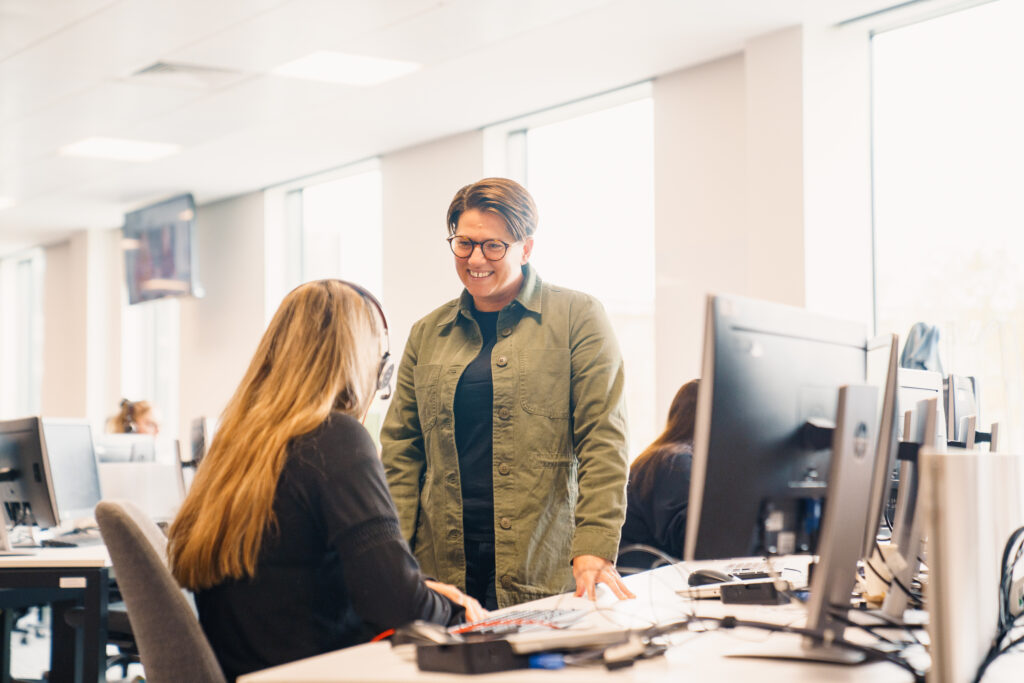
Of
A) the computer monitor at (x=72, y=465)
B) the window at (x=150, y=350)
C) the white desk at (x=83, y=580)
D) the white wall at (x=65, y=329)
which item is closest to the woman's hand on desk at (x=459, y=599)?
the white desk at (x=83, y=580)

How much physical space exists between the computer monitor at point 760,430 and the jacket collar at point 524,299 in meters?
0.78

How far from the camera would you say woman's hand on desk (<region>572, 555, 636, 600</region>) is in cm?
179

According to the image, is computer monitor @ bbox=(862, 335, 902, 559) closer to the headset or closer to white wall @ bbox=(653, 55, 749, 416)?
the headset

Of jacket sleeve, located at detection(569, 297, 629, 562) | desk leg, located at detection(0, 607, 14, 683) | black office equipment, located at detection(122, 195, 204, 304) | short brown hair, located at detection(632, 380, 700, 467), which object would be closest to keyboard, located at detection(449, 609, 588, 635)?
jacket sleeve, located at detection(569, 297, 629, 562)

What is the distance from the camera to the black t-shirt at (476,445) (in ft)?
6.54

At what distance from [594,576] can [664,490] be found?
28.6 inches

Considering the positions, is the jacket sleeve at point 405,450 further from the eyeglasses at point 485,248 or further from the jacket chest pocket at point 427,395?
the eyeglasses at point 485,248

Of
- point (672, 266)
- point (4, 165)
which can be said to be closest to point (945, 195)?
point (672, 266)

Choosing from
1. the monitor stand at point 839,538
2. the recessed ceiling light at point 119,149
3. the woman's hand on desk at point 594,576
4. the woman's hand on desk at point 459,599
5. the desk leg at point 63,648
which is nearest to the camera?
the monitor stand at point 839,538

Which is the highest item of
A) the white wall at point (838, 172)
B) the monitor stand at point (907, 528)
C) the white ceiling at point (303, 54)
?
the white ceiling at point (303, 54)

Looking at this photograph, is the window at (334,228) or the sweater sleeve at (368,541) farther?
the window at (334,228)

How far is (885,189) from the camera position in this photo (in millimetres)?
4496

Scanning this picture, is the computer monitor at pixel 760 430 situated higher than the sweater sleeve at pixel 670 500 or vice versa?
the computer monitor at pixel 760 430

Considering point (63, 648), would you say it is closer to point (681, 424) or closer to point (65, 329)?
point (681, 424)
